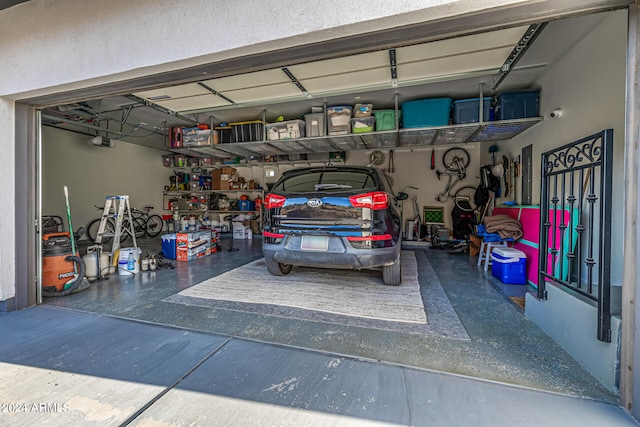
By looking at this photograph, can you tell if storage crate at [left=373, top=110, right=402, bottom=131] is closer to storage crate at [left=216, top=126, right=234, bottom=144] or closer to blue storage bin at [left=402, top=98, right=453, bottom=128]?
blue storage bin at [left=402, top=98, right=453, bottom=128]

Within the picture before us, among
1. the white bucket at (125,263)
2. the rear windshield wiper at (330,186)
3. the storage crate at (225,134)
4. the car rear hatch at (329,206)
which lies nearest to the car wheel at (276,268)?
the car rear hatch at (329,206)

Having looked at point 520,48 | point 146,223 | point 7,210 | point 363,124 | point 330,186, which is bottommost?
point 146,223

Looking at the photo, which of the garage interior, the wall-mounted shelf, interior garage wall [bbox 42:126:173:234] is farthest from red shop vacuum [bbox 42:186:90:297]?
interior garage wall [bbox 42:126:173:234]

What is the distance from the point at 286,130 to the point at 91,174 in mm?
5742

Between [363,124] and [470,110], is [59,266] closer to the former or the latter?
[363,124]

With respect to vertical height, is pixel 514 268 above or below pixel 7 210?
below

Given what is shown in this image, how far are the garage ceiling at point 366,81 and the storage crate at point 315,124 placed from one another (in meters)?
0.20

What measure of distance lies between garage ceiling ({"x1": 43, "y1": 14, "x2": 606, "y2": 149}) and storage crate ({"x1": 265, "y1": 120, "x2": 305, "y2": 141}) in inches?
10.8

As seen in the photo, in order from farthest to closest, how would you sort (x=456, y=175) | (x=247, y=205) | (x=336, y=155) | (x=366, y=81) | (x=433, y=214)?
1. (x=247, y=205)
2. (x=336, y=155)
3. (x=433, y=214)
4. (x=456, y=175)
5. (x=366, y=81)

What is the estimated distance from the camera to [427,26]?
1.46m

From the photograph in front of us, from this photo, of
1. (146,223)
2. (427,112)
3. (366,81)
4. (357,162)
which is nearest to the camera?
(366,81)

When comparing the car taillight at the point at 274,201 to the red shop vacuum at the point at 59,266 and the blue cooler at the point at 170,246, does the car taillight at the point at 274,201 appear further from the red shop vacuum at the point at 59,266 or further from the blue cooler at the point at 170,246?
the blue cooler at the point at 170,246

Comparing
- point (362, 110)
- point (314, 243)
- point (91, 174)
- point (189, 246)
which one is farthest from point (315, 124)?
point (91, 174)

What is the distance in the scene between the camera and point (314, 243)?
2742mm
